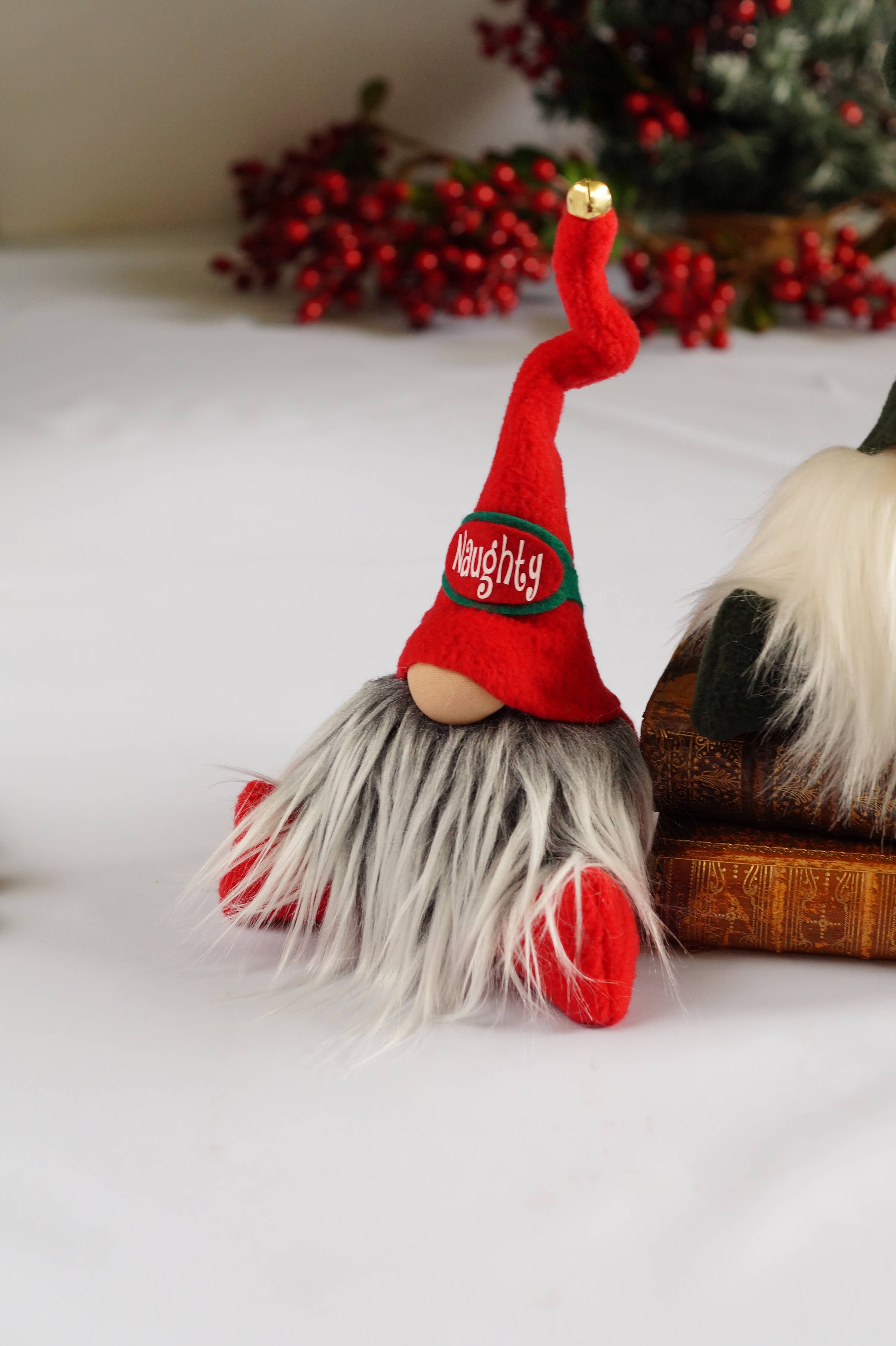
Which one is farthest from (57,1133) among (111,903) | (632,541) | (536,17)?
(536,17)

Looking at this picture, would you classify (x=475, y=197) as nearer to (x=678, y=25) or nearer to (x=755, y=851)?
(x=678, y=25)

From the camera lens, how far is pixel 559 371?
62cm

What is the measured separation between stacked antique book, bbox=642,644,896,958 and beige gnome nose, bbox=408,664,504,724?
75 mm

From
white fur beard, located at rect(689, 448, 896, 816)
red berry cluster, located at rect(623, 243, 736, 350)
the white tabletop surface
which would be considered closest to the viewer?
the white tabletop surface

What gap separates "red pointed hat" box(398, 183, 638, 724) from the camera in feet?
1.95

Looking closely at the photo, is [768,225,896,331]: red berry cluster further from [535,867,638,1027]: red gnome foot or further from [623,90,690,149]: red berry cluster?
[535,867,638,1027]: red gnome foot

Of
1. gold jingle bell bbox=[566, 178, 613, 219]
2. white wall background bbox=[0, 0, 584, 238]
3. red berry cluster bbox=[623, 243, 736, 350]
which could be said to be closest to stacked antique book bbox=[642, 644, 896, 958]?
gold jingle bell bbox=[566, 178, 613, 219]

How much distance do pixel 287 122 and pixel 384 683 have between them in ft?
5.15

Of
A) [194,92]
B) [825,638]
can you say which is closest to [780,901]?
[825,638]

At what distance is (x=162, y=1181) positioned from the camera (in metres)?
0.50

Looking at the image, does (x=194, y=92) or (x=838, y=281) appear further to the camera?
(x=194, y=92)

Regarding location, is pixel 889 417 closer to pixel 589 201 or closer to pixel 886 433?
pixel 886 433

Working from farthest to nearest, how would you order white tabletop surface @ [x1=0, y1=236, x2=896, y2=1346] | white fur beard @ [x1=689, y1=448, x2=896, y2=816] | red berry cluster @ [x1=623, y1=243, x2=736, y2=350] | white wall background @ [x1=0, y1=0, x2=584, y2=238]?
white wall background @ [x1=0, y1=0, x2=584, y2=238] → red berry cluster @ [x1=623, y1=243, x2=736, y2=350] → white fur beard @ [x1=689, y1=448, x2=896, y2=816] → white tabletop surface @ [x1=0, y1=236, x2=896, y2=1346]

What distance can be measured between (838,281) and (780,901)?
1.16 metres
